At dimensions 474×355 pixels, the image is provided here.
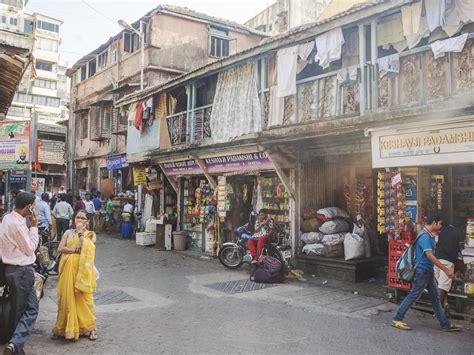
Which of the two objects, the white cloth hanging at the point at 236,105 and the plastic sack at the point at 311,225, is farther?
the white cloth hanging at the point at 236,105

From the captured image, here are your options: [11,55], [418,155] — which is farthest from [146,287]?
[418,155]

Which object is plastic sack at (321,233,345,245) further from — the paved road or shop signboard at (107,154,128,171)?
shop signboard at (107,154,128,171)

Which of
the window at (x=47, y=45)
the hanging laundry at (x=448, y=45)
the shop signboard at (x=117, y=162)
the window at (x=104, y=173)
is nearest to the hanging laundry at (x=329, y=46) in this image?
the hanging laundry at (x=448, y=45)

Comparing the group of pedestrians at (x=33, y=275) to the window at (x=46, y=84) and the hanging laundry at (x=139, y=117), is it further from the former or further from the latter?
the window at (x=46, y=84)

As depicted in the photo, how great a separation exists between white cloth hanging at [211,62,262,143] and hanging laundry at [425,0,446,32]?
4.70m

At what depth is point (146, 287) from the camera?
29.6ft

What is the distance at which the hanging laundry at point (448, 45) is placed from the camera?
22.9 feet

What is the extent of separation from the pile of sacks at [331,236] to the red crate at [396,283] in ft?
5.54

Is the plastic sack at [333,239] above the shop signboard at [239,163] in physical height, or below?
below

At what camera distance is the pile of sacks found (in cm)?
971

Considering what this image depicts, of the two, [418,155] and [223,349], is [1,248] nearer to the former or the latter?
[223,349]

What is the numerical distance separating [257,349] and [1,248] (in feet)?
10.8

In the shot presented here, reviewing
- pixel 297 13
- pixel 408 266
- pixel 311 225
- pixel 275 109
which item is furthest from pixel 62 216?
pixel 297 13

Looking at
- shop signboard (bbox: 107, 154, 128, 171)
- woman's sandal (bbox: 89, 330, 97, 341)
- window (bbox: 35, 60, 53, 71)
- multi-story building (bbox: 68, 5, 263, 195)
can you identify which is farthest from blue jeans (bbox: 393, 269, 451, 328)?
window (bbox: 35, 60, 53, 71)
